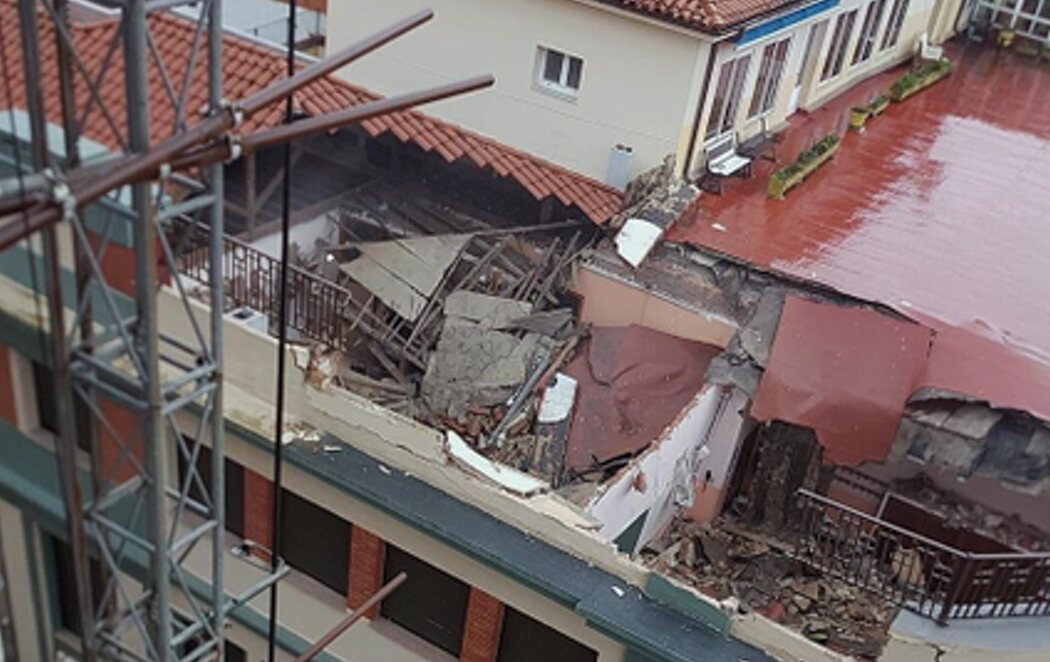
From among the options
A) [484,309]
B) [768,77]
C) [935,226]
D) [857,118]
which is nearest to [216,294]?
[484,309]

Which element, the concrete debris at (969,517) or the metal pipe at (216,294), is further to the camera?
the concrete debris at (969,517)

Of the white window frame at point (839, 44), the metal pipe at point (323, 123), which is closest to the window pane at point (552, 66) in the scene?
the white window frame at point (839, 44)

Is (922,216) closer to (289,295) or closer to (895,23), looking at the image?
(895,23)

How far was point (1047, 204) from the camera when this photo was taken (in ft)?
59.3

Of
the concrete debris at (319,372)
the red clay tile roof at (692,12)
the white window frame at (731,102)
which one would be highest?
the red clay tile roof at (692,12)

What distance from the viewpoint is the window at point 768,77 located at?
17.5 metres

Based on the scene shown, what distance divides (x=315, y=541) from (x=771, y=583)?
5.33 metres

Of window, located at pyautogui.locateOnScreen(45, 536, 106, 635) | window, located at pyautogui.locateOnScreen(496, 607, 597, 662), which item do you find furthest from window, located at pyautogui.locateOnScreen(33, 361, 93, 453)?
window, located at pyautogui.locateOnScreen(496, 607, 597, 662)

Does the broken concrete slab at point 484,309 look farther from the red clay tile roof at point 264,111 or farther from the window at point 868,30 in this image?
the window at point 868,30

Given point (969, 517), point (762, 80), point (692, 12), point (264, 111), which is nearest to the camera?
point (264, 111)

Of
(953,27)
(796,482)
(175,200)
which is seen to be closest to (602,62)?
(796,482)

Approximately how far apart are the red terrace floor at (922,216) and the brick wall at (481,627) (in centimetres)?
611

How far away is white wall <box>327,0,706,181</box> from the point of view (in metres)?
15.1

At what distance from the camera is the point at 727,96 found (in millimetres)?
16562
